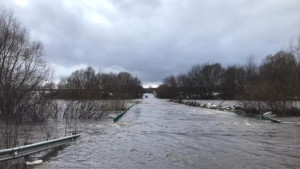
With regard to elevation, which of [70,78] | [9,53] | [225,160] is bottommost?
[225,160]

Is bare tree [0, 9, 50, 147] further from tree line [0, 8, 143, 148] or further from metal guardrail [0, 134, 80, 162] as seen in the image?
metal guardrail [0, 134, 80, 162]

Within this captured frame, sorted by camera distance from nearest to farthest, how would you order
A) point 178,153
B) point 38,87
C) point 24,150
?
point 24,150 < point 178,153 < point 38,87

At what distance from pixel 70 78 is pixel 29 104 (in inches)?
181

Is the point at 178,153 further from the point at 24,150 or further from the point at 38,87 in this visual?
the point at 38,87

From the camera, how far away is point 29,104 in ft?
88.9

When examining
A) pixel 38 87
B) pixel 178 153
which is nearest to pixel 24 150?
pixel 178 153

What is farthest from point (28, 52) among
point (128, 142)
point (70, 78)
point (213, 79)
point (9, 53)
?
point (213, 79)

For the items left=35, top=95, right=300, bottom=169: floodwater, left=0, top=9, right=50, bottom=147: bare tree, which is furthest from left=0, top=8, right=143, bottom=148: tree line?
left=35, top=95, right=300, bottom=169: floodwater

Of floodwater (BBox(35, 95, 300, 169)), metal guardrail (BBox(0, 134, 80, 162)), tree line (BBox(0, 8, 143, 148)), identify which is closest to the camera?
metal guardrail (BBox(0, 134, 80, 162))

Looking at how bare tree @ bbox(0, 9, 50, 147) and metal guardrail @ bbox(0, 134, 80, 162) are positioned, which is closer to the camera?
metal guardrail @ bbox(0, 134, 80, 162)

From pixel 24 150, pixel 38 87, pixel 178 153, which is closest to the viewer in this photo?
pixel 24 150

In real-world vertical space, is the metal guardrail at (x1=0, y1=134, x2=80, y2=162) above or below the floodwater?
above

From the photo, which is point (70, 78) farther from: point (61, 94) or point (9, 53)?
point (9, 53)

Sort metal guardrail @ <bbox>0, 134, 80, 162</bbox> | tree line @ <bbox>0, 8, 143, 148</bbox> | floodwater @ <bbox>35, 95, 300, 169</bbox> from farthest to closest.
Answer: tree line @ <bbox>0, 8, 143, 148</bbox> → floodwater @ <bbox>35, 95, 300, 169</bbox> → metal guardrail @ <bbox>0, 134, 80, 162</bbox>
